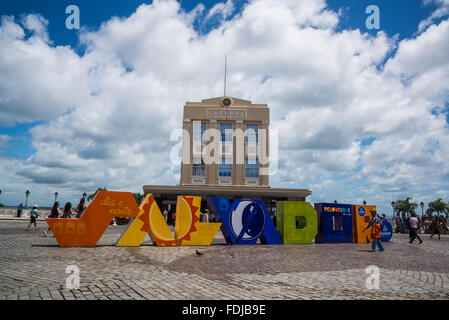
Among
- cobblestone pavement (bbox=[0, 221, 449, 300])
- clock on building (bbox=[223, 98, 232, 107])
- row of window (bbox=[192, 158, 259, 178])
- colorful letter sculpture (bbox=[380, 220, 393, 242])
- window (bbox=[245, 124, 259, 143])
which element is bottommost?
cobblestone pavement (bbox=[0, 221, 449, 300])

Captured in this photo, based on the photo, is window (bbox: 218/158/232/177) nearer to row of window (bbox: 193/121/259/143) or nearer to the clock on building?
row of window (bbox: 193/121/259/143)

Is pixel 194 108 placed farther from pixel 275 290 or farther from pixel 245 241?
pixel 275 290

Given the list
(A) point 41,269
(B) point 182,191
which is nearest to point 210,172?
(B) point 182,191

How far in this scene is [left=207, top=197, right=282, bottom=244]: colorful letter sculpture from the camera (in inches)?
512

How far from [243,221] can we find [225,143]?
28.2 meters

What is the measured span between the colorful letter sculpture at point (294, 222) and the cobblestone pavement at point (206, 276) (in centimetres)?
406

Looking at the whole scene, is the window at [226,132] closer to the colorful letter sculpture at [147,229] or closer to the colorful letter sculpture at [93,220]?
the colorful letter sculpture at [147,229]

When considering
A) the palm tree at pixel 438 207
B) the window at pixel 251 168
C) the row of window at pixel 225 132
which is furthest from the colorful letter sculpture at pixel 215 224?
the palm tree at pixel 438 207

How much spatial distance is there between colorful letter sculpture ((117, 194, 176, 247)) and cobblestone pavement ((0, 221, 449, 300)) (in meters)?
1.41

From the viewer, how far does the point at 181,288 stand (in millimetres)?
5520

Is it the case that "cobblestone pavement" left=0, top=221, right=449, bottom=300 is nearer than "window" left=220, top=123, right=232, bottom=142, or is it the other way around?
"cobblestone pavement" left=0, top=221, right=449, bottom=300

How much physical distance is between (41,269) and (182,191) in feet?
81.3

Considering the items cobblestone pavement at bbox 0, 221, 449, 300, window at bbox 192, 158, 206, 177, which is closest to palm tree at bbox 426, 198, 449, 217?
window at bbox 192, 158, 206, 177

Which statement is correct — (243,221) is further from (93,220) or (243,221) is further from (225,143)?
(225,143)
